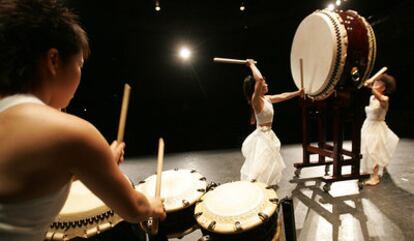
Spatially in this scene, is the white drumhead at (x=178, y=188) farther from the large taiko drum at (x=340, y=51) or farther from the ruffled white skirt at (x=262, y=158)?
the large taiko drum at (x=340, y=51)

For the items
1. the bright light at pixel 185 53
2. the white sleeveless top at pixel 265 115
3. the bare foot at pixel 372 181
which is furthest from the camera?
the bright light at pixel 185 53

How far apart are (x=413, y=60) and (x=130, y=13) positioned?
251 inches

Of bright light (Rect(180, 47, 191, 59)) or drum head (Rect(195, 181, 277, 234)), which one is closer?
drum head (Rect(195, 181, 277, 234))

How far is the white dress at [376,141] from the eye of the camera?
9.85 ft

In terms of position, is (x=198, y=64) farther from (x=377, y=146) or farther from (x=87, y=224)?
(x=87, y=224)

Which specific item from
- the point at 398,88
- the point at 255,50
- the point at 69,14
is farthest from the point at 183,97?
the point at 69,14

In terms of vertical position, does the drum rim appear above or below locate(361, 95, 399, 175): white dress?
above

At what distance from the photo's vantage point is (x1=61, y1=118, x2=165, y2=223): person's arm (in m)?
0.52

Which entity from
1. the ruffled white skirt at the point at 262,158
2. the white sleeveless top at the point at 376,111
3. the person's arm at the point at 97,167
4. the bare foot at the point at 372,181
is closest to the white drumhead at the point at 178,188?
the person's arm at the point at 97,167

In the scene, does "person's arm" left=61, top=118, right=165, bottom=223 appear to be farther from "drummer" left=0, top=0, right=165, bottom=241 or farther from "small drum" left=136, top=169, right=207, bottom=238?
"small drum" left=136, top=169, right=207, bottom=238

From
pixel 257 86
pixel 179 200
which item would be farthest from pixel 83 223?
pixel 257 86

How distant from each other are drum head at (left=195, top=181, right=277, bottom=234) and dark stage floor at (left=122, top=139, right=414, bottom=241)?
0.83m

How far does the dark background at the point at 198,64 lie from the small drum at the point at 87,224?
13.4 feet

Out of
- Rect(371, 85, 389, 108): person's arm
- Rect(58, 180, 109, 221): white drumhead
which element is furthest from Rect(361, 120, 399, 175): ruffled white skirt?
Rect(58, 180, 109, 221): white drumhead
